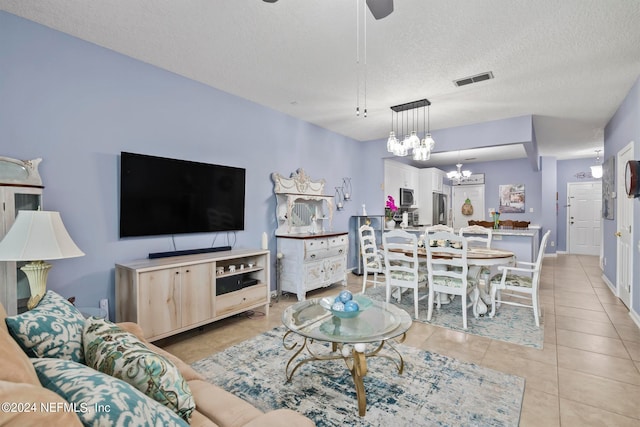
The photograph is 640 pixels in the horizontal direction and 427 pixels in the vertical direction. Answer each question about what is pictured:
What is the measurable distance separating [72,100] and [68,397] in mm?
2762

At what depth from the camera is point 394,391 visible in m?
2.17

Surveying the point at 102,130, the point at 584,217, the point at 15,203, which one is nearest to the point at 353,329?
the point at 15,203

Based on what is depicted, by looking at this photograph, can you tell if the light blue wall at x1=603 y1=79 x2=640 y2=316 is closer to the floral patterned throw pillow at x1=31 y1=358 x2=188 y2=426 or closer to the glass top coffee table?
the glass top coffee table

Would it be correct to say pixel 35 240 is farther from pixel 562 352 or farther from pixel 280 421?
pixel 562 352

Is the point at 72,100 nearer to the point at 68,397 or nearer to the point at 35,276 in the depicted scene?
the point at 35,276

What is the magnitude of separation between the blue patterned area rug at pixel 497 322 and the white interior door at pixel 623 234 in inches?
54.7

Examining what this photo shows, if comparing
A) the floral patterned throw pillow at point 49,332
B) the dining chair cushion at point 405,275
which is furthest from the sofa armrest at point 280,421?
the dining chair cushion at point 405,275

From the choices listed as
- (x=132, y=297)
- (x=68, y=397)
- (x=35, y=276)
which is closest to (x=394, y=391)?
(x=68, y=397)

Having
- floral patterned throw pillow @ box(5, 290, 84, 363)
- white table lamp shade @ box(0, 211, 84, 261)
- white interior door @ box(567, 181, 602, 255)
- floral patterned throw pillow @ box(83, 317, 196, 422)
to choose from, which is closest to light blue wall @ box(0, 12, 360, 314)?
white table lamp shade @ box(0, 211, 84, 261)

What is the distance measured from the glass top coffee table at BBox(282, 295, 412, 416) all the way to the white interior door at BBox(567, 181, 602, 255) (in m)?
8.61

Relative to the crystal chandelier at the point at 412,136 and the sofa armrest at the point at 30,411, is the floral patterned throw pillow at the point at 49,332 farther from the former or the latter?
→ the crystal chandelier at the point at 412,136

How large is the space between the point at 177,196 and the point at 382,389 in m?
2.65

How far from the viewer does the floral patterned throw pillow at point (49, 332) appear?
3.55 feet

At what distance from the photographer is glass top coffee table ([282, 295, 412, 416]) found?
76.5 inches
